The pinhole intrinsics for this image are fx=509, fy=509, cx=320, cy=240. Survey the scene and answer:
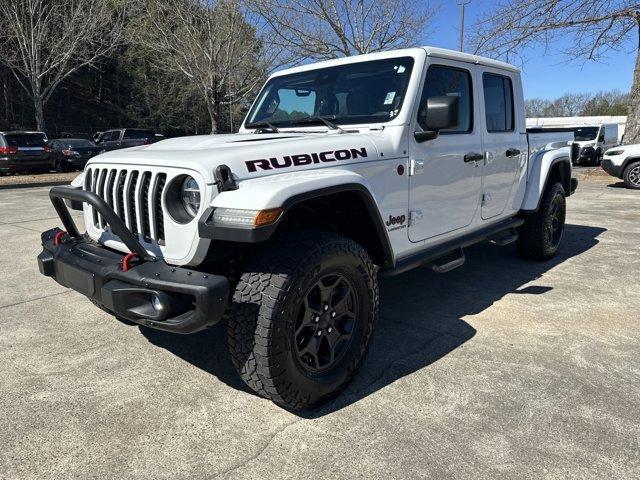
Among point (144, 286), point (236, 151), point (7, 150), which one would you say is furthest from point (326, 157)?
point (7, 150)

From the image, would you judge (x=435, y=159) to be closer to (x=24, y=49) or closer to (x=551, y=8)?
(x=551, y=8)

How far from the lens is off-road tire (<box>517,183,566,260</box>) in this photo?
17.3 ft

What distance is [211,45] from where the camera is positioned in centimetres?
1827

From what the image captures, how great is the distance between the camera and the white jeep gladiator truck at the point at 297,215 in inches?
93.3

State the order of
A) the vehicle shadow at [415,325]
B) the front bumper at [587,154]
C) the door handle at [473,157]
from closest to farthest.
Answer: the vehicle shadow at [415,325] < the door handle at [473,157] < the front bumper at [587,154]

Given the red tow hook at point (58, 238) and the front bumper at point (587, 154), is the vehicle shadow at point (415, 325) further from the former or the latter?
the front bumper at point (587, 154)

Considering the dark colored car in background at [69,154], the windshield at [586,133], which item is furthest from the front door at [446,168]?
the windshield at [586,133]

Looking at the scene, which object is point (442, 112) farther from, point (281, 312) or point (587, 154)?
point (587, 154)

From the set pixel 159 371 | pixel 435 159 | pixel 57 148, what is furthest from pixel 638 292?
pixel 57 148

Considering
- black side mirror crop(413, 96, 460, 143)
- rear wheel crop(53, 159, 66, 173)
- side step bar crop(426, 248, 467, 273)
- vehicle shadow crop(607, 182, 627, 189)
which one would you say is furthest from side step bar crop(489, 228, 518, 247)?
rear wheel crop(53, 159, 66, 173)

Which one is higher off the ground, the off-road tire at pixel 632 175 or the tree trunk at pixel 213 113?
the tree trunk at pixel 213 113

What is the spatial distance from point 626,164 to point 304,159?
40.8ft

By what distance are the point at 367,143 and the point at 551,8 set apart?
48.9 ft

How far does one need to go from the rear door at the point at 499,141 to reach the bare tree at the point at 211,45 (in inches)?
580
